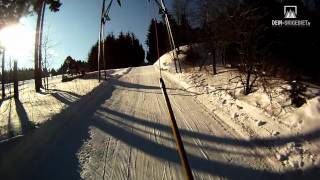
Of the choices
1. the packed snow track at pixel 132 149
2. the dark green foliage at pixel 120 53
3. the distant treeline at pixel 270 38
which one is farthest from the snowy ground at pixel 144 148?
the dark green foliage at pixel 120 53

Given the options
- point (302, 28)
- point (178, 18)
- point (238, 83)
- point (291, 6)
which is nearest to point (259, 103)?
point (238, 83)

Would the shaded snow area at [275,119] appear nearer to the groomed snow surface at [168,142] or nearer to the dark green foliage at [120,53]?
the groomed snow surface at [168,142]

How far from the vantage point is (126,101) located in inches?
548

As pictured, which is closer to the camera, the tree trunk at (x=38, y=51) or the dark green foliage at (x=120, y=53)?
the tree trunk at (x=38, y=51)

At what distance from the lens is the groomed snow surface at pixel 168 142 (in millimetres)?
6742

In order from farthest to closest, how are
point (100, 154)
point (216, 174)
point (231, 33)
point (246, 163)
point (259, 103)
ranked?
point (231, 33), point (259, 103), point (100, 154), point (246, 163), point (216, 174)

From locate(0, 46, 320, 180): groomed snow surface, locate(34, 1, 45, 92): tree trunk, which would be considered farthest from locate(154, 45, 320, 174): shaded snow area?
locate(34, 1, 45, 92): tree trunk

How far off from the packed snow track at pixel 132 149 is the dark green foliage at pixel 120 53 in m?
58.5

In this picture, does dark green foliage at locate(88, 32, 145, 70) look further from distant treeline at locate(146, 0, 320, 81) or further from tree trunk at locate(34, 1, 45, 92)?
distant treeline at locate(146, 0, 320, 81)

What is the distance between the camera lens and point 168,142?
836cm

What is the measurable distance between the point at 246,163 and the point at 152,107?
5771 millimetres

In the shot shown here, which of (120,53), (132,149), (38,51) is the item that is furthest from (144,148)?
(120,53)

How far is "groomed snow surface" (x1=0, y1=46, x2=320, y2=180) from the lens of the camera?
6.74 m

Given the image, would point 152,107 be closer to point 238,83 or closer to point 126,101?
point 126,101
